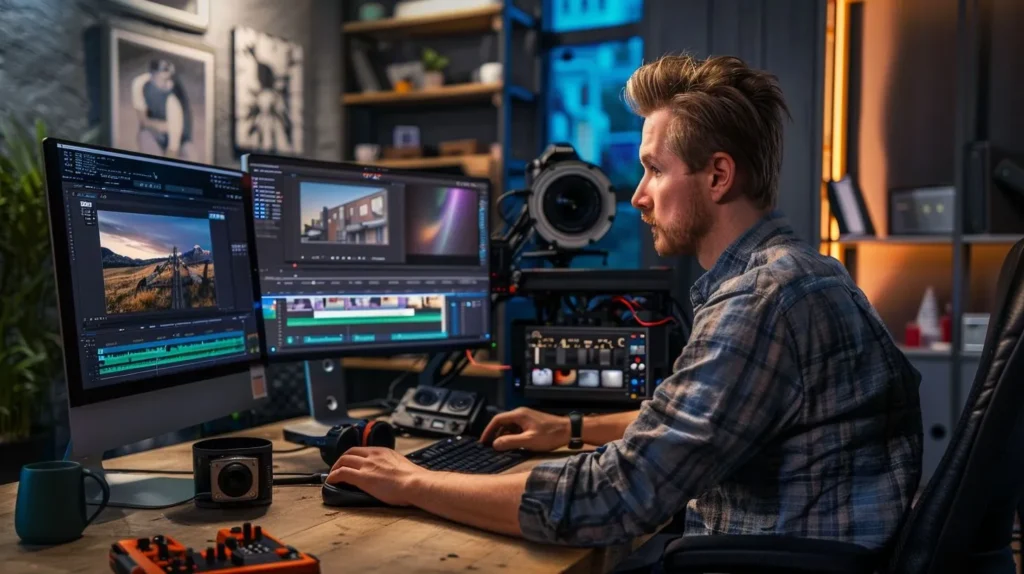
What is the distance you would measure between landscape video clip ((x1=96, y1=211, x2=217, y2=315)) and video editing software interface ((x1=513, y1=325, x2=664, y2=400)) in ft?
2.44

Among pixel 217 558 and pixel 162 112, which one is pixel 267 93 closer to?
pixel 162 112

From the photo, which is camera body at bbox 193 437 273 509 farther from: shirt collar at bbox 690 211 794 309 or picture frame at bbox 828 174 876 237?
picture frame at bbox 828 174 876 237

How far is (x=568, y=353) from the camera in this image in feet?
6.35

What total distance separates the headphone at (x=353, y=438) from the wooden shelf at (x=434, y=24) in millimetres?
2860

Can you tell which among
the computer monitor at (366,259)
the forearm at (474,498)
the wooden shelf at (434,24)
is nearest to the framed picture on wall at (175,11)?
the wooden shelf at (434,24)

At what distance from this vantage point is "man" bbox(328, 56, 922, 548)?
102 cm

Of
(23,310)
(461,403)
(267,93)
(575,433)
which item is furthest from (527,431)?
(267,93)

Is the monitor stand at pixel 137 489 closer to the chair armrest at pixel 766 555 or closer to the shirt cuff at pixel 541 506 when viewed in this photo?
the shirt cuff at pixel 541 506

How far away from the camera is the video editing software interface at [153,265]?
1.22 meters

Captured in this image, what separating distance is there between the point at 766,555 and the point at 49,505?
0.84 m

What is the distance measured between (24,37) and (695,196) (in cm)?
290

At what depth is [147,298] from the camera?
1.33 metres

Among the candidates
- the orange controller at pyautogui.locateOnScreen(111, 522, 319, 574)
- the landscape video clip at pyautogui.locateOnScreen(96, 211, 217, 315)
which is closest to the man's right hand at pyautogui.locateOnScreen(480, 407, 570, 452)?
the landscape video clip at pyautogui.locateOnScreen(96, 211, 217, 315)

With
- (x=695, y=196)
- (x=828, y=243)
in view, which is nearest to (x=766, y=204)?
(x=695, y=196)
